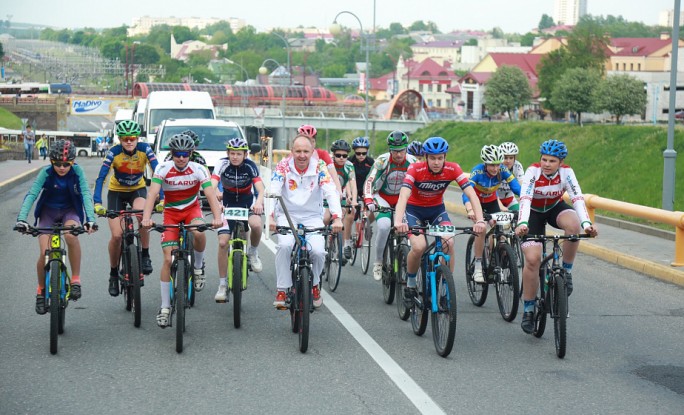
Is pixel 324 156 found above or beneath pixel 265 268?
above

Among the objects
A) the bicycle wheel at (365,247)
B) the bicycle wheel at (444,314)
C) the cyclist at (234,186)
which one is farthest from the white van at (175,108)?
the bicycle wheel at (444,314)

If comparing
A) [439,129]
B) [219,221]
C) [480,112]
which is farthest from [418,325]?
[480,112]

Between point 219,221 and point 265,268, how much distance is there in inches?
180

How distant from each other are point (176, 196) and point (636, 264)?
24.6ft

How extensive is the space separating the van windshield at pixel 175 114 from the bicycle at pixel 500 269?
1903cm

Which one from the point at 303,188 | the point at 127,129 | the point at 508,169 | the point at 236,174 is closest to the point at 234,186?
the point at 236,174

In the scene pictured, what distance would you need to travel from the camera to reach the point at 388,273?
11164 mm

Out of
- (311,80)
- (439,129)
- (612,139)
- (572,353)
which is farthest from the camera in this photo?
(311,80)

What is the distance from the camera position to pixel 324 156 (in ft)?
36.7

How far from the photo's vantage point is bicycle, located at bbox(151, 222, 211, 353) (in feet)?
28.1

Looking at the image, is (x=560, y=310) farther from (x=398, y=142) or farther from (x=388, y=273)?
(x=398, y=142)

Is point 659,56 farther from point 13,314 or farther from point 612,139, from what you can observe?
point 13,314

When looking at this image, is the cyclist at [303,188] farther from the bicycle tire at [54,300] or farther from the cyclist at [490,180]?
the cyclist at [490,180]

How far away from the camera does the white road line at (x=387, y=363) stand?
7125 millimetres
